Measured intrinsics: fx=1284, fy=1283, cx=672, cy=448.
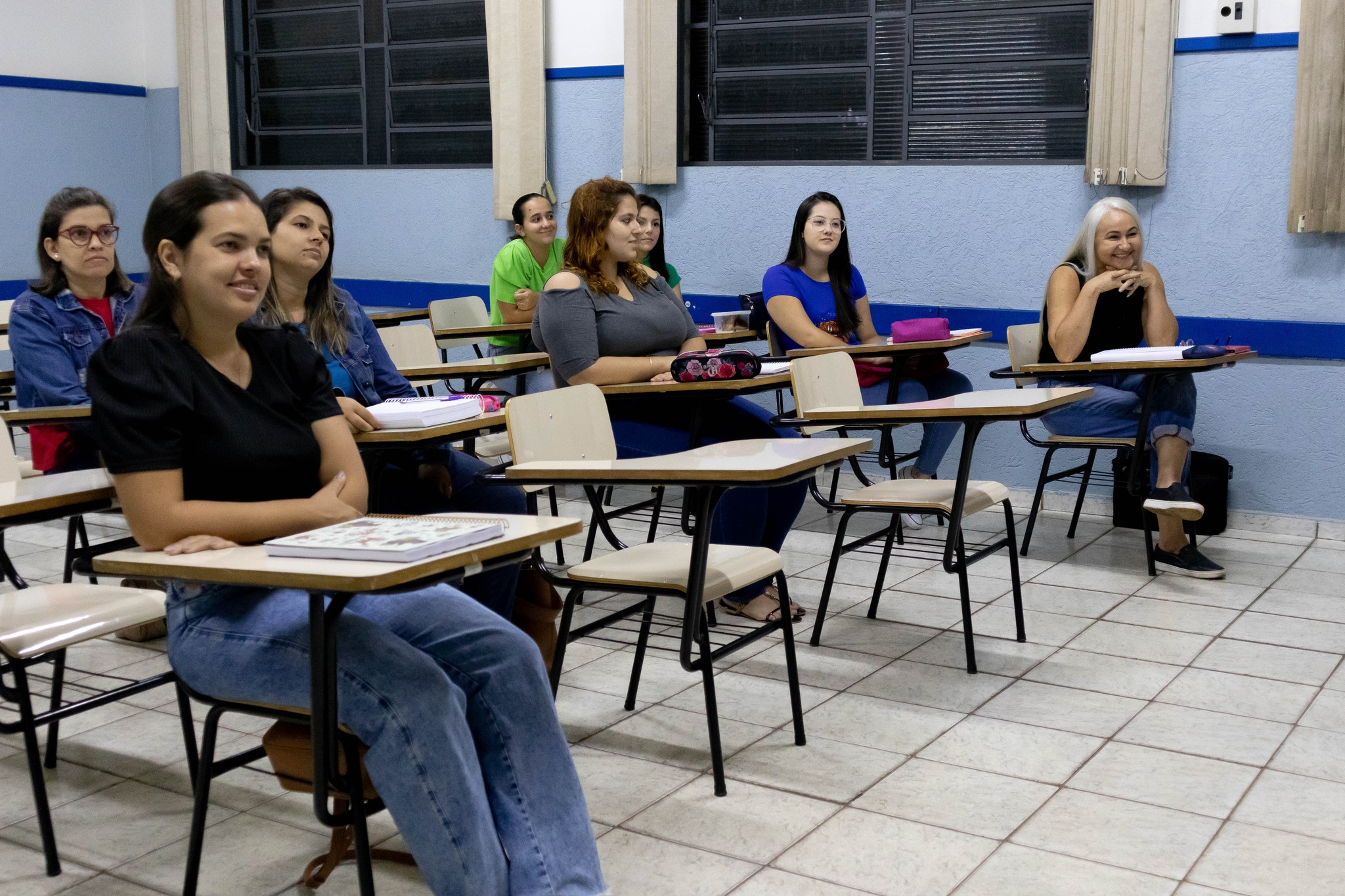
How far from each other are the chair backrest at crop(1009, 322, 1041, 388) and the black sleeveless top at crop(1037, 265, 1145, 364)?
0.46ft

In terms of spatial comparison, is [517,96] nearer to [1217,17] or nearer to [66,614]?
[1217,17]

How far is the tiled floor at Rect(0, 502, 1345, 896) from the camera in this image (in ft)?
7.06

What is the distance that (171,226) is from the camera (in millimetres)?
1933

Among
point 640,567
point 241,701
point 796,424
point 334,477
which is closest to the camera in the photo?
point 241,701

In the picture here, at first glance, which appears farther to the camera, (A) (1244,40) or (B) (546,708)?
(A) (1244,40)

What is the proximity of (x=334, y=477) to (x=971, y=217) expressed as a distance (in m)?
3.65

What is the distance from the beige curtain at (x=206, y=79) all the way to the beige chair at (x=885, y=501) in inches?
181

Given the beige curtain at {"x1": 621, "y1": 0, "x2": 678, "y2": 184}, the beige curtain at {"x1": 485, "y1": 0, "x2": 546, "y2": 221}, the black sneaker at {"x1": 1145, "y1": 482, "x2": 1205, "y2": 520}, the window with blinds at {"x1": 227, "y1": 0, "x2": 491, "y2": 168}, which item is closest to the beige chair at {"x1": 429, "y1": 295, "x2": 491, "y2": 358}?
the beige curtain at {"x1": 485, "y1": 0, "x2": 546, "y2": 221}

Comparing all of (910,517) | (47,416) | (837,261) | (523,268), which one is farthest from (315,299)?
(910,517)

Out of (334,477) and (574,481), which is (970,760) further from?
(334,477)

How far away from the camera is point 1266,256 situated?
4645 mm

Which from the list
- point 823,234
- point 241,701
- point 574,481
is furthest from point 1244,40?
point 241,701

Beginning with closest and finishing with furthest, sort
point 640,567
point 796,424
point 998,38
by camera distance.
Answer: point 640,567
point 796,424
point 998,38

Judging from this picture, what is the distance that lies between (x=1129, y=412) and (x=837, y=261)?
3.93ft
